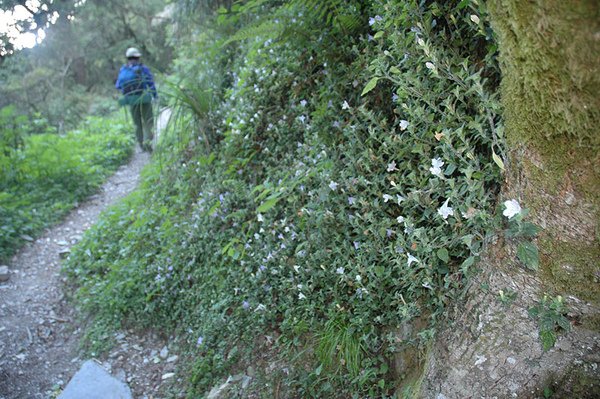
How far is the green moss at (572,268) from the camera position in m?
1.91

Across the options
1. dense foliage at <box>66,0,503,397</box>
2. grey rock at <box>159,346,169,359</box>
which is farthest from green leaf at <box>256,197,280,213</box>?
grey rock at <box>159,346,169,359</box>

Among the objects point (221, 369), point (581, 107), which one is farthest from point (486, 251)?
point (221, 369)

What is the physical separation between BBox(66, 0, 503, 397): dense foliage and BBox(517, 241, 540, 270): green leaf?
198 mm

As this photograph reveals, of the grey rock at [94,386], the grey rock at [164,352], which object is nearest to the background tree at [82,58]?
the grey rock at [94,386]

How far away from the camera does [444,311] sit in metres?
2.40

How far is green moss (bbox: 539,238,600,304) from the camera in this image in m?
1.91

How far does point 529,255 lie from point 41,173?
8777 millimetres

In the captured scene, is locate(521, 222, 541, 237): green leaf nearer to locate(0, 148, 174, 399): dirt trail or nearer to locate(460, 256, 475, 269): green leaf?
locate(460, 256, 475, 269): green leaf

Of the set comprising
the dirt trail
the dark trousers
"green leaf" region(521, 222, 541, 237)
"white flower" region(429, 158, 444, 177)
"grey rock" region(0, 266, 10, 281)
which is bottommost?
the dirt trail

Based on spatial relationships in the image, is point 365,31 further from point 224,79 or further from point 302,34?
point 224,79

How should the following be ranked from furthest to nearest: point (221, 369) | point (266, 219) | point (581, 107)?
1. point (266, 219)
2. point (221, 369)
3. point (581, 107)

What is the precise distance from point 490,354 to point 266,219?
2118 millimetres

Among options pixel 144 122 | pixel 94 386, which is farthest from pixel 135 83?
pixel 94 386

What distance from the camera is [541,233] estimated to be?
1984mm
